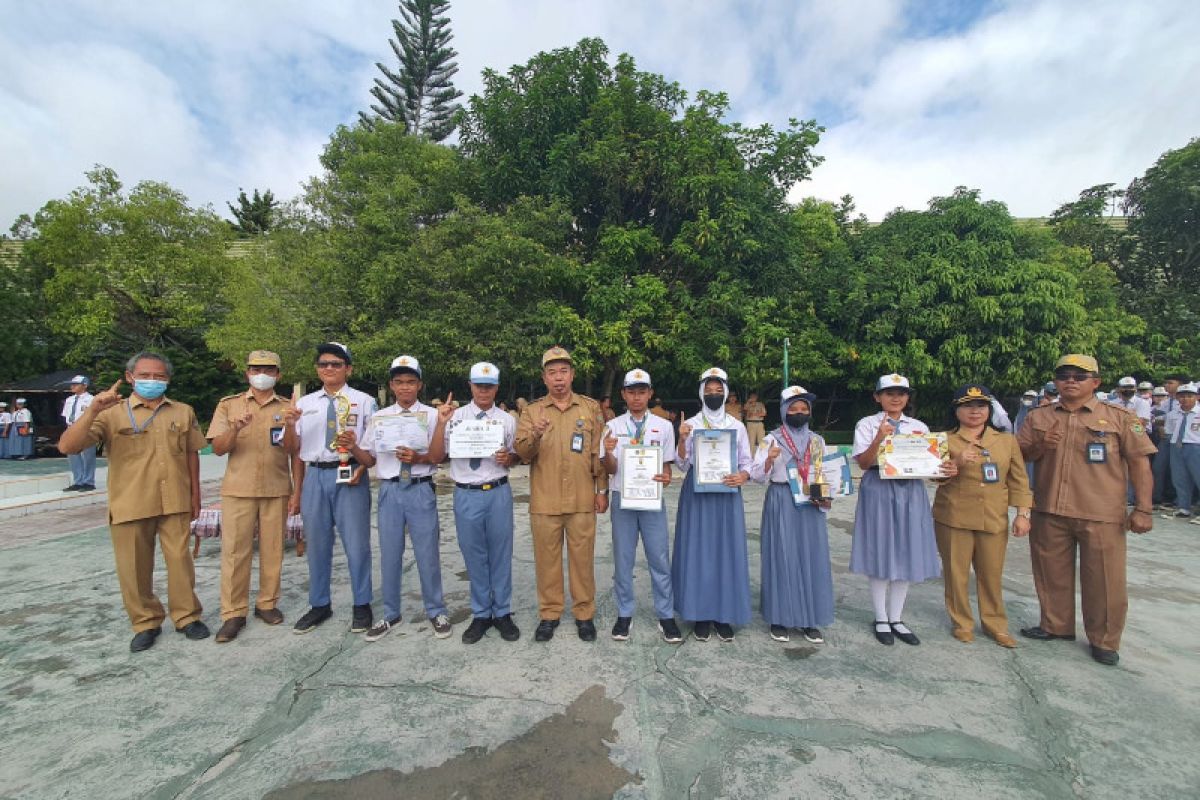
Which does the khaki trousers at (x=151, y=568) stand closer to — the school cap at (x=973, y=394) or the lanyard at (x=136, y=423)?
the lanyard at (x=136, y=423)

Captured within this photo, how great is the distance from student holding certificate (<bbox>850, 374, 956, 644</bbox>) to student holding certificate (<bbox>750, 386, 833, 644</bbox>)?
340mm

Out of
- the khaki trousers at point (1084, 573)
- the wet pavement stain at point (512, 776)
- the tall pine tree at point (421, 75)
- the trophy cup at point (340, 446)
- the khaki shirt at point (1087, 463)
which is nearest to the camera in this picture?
the wet pavement stain at point (512, 776)

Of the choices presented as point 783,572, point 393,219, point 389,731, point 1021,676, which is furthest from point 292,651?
point 393,219

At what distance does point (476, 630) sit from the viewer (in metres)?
4.10

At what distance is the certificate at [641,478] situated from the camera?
394 centimetres

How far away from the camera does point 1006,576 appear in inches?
224

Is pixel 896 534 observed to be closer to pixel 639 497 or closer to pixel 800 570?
pixel 800 570

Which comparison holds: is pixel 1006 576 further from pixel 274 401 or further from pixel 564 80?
pixel 564 80

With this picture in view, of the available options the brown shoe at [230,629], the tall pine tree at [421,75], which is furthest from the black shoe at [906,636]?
the tall pine tree at [421,75]

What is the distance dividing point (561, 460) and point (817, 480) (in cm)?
182

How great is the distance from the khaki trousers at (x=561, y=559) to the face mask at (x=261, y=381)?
2.33m

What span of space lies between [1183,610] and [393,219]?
46.3ft

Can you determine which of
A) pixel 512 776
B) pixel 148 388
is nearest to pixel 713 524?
pixel 512 776

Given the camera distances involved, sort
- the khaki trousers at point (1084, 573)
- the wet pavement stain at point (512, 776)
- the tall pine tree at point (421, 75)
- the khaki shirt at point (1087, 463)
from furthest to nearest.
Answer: the tall pine tree at point (421, 75)
the khaki shirt at point (1087, 463)
the khaki trousers at point (1084, 573)
the wet pavement stain at point (512, 776)
